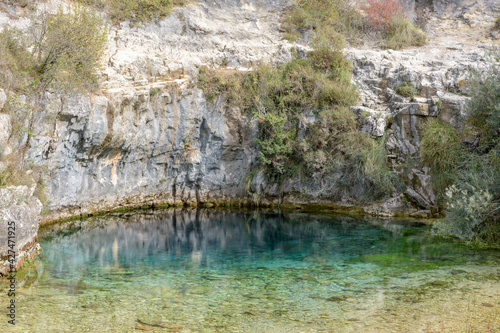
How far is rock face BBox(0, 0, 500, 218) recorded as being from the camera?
14.9m

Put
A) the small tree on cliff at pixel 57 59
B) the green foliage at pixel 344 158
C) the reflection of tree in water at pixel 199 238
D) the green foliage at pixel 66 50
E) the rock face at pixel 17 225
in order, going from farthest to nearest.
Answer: the green foliage at pixel 344 158, the green foliage at pixel 66 50, the small tree on cliff at pixel 57 59, the reflection of tree in water at pixel 199 238, the rock face at pixel 17 225

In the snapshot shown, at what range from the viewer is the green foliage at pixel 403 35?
2030 centimetres

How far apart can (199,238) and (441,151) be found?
29.7ft

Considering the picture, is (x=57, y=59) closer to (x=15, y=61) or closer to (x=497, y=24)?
(x=15, y=61)

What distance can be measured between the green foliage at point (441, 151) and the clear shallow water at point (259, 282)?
79.8 inches

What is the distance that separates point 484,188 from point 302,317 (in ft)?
22.0

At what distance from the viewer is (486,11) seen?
71.1ft

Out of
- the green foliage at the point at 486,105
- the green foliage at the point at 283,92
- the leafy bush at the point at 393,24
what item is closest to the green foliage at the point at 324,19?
the leafy bush at the point at 393,24

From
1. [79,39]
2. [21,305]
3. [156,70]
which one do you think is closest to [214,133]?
[156,70]

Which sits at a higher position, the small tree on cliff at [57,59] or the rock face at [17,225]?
the small tree on cliff at [57,59]

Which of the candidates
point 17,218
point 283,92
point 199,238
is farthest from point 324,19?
point 17,218

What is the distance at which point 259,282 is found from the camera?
8.41 m

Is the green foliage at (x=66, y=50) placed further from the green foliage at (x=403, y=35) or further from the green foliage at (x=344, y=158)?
the green foliage at (x=403, y=35)

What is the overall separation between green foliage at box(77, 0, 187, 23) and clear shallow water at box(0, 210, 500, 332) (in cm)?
971
